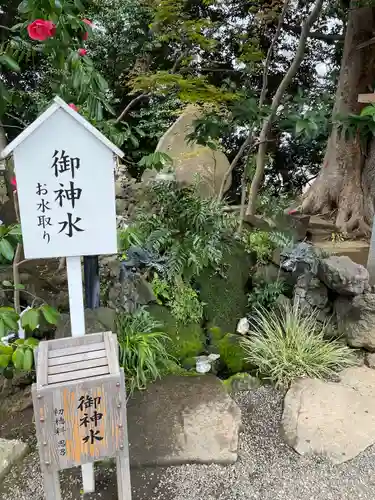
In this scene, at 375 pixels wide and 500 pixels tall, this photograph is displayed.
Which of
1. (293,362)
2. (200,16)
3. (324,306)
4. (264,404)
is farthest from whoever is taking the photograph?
(200,16)

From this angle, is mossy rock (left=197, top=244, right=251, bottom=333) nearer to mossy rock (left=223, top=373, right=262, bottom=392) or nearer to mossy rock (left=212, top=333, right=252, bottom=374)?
mossy rock (left=212, top=333, right=252, bottom=374)

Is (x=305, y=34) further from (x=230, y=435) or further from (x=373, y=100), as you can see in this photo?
(x=230, y=435)

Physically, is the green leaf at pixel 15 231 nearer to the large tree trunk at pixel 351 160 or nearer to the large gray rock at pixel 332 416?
the large gray rock at pixel 332 416

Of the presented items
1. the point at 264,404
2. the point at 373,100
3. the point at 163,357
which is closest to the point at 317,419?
the point at 264,404

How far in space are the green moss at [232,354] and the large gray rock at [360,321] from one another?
3.29 ft

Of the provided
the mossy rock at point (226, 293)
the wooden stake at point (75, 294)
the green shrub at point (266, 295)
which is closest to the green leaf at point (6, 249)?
the wooden stake at point (75, 294)

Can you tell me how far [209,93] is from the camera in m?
5.33

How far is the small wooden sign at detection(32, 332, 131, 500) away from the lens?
1719 millimetres

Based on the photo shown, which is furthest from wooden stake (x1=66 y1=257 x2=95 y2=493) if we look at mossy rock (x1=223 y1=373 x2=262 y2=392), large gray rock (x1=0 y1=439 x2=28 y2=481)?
mossy rock (x1=223 y1=373 x2=262 y2=392)

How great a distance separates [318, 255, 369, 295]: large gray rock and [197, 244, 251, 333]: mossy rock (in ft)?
2.95

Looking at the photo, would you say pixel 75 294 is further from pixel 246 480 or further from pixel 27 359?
pixel 246 480

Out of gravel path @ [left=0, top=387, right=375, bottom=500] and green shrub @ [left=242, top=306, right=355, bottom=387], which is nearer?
gravel path @ [left=0, top=387, right=375, bottom=500]

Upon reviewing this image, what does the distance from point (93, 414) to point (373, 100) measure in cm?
325

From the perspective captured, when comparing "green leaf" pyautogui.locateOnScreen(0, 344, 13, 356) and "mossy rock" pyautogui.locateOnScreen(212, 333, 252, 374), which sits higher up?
"green leaf" pyautogui.locateOnScreen(0, 344, 13, 356)
